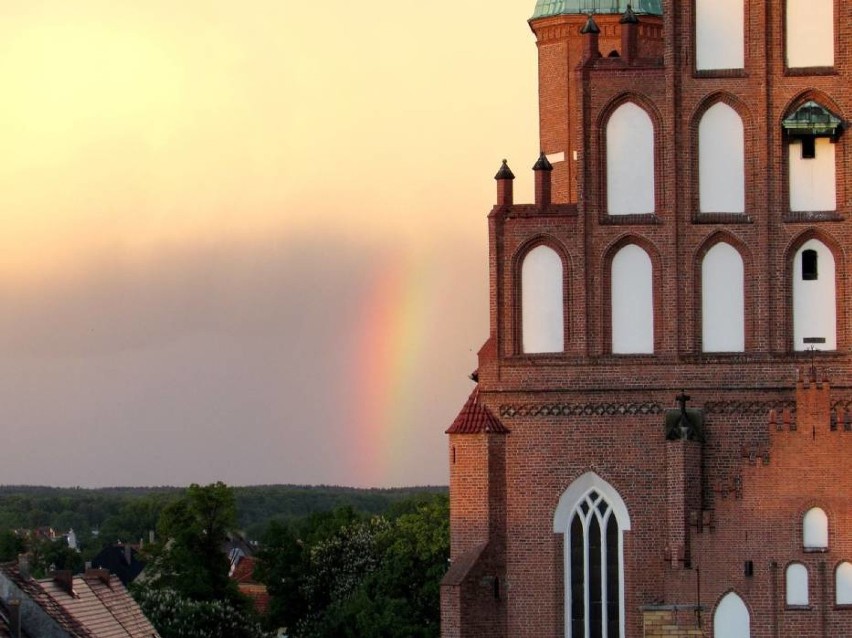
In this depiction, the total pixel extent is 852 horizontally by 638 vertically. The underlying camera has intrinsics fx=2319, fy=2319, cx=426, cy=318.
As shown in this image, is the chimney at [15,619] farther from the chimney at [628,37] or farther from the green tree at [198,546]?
the green tree at [198,546]

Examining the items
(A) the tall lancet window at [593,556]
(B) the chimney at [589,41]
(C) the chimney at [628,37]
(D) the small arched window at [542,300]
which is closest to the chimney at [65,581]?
(A) the tall lancet window at [593,556]

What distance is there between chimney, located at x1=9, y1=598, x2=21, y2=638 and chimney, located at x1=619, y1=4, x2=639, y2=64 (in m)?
16.2

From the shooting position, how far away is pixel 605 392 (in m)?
45.8

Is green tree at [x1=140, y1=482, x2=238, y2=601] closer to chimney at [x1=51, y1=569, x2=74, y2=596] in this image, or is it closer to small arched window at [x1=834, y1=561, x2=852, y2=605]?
chimney at [x1=51, y1=569, x2=74, y2=596]

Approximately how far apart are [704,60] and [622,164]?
8.69 ft

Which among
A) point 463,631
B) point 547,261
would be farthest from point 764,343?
point 463,631

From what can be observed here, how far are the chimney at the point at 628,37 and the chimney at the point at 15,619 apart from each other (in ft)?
53.1

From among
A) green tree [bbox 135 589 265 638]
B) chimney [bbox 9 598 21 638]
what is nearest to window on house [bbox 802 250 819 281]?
chimney [bbox 9 598 21 638]

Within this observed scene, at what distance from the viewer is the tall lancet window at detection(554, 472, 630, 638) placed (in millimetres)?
45444

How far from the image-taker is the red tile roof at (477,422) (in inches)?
1807

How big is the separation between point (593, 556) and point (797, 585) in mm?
4300

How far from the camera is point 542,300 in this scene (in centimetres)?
4641

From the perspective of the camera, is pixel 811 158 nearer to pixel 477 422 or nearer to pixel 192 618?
pixel 477 422

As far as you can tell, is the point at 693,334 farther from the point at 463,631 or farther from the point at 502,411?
the point at 463,631
